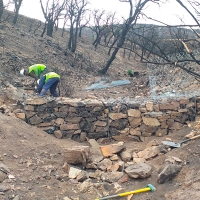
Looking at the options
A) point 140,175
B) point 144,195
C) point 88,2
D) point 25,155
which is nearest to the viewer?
point 144,195

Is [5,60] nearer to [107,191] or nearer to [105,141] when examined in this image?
[105,141]

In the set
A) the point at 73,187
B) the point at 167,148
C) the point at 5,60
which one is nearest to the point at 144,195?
the point at 73,187

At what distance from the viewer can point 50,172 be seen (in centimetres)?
387

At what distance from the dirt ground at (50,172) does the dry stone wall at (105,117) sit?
16.6 inches

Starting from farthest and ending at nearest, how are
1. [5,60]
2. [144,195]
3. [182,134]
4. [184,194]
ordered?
1. [5,60]
2. [182,134]
3. [144,195]
4. [184,194]

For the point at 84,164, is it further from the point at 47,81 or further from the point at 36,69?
the point at 36,69

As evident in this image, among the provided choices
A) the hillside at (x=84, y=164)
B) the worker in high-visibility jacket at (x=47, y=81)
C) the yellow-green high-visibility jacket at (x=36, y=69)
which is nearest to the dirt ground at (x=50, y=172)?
the hillside at (x=84, y=164)

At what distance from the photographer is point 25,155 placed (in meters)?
4.29

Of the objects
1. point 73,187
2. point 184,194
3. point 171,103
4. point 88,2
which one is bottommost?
point 73,187

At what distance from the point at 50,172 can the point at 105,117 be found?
2.00 metres

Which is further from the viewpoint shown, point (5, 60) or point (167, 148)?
point (5, 60)

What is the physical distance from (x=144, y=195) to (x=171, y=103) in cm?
249

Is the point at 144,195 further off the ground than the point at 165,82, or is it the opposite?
the point at 165,82

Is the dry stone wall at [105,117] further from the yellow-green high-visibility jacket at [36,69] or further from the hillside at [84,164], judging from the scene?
the yellow-green high-visibility jacket at [36,69]
